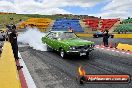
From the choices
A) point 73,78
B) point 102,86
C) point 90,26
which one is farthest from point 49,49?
point 90,26

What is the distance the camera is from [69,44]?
17.1 metres

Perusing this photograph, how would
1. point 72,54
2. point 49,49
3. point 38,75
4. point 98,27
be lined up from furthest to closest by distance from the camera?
point 98,27
point 49,49
point 72,54
point 38,75

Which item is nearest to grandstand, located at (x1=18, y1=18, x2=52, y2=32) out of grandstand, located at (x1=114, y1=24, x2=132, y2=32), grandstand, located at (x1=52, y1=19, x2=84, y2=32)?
grandstand, located at (x1=52, y1=19, x2=84, y2=32)

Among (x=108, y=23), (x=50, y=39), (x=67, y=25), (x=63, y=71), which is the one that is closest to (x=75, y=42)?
(x=50, y=39)

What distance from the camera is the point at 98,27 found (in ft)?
203

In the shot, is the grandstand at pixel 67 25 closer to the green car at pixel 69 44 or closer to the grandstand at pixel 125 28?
the grandstand at pixel 125 28

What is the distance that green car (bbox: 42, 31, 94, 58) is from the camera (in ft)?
56.0

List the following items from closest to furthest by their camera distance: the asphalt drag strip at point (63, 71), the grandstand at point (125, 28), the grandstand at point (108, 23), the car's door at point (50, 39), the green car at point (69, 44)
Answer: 1. the asphalt drag strip at point (63, 71)
2. the green car at point (69, 44)
3. the car's door at point (50, 39)
4. the grandstand at point (125, 28)
5. the grandstand at point (108, 23)

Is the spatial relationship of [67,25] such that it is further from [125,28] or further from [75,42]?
[75,42]

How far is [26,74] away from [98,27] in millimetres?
50620

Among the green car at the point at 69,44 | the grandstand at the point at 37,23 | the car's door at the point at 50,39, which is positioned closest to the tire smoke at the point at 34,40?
the car's door at the point at 50,39

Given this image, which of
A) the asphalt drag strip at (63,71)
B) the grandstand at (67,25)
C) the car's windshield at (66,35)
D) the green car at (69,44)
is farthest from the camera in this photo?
the grandstand at (67,25)

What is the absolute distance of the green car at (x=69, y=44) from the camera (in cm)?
1708

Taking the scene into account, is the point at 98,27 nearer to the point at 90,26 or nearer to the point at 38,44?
the point at 90,26
